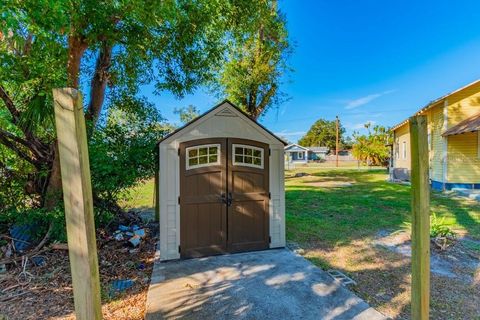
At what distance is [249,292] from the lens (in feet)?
12.7

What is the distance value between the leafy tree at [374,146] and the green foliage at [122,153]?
33.0 metres

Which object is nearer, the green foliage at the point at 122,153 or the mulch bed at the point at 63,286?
the mulch bed at the point at 63,286

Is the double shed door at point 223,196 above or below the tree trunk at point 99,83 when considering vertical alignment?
below

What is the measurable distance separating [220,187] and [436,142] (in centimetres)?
1449

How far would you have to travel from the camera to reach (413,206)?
7.48 feet

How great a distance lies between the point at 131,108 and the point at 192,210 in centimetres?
393

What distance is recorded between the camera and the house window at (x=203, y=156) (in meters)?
5.26

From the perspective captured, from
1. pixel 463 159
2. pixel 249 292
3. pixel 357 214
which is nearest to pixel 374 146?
pixel 463 159

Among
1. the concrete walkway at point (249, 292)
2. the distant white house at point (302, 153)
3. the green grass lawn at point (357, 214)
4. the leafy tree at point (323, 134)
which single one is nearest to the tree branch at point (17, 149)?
the concrete walkway at point (249, 292)

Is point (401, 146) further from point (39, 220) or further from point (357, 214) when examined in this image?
point (39, 220)

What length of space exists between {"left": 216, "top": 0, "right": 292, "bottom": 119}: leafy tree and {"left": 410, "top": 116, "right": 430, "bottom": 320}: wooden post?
1273 cm

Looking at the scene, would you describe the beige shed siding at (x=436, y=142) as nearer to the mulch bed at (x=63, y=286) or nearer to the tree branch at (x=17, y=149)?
the mulch bed at (x=63, y=286)

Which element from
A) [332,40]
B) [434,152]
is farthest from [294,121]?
[434,152]

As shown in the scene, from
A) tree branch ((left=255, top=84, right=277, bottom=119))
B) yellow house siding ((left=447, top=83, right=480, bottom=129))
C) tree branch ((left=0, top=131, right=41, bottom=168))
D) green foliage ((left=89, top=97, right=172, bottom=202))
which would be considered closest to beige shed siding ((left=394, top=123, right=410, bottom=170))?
yellow house siding ((left=447, top=83, right=480, bottom=129))
